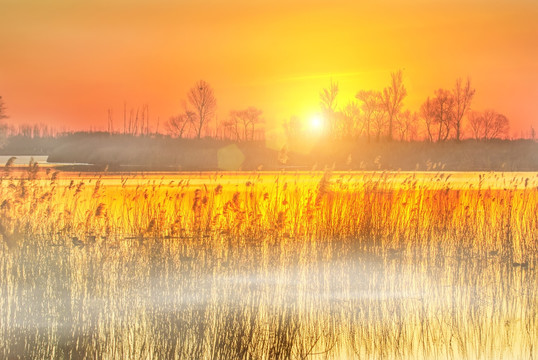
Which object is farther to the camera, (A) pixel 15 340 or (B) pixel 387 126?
(B) pixel 387 126

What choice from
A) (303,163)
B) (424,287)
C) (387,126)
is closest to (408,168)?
(303,163)

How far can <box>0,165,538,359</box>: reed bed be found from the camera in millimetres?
6090

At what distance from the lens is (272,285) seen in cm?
773

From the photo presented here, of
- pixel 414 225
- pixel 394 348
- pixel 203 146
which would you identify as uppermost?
pixel 203 146

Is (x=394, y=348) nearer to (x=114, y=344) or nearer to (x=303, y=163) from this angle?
(x=114, y=344)

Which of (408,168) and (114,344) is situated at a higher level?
(408,168)

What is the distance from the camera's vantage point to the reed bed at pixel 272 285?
609 cm

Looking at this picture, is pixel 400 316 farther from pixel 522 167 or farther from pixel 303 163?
pixel 522 167

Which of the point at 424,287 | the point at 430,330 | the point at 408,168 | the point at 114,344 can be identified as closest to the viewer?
the point at 114,344

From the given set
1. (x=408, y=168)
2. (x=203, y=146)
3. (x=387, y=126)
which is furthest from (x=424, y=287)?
(x=387, y=126)

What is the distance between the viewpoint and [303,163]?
38219 mm

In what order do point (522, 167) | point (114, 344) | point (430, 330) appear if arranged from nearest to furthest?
point (114, 344) < point (430, 330) < point (522, 167)

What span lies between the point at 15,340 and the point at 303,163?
3258 centimetres

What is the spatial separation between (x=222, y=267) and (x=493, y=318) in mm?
3407
